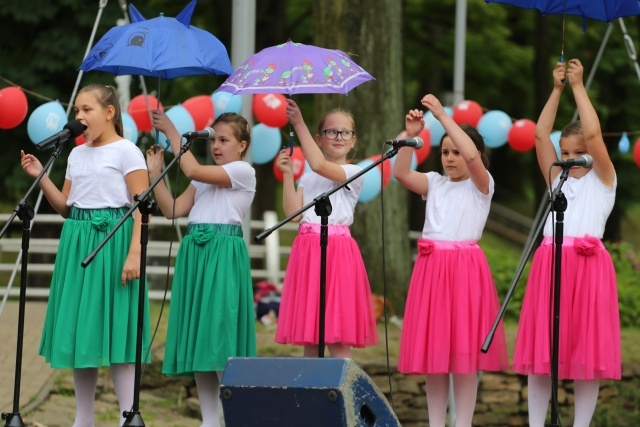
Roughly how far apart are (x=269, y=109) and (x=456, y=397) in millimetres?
3095

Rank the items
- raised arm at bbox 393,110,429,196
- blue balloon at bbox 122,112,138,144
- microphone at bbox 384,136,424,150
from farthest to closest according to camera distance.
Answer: blue balloon at bbox 122,112,138,144
raised arm at bbox 393,110,429,196
microphone at bbox 384,136,424,150

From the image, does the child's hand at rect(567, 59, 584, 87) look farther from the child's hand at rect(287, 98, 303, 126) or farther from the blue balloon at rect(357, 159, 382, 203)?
the blue balloon at rect(357, 159, 382, 203)

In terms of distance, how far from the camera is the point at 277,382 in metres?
4.91

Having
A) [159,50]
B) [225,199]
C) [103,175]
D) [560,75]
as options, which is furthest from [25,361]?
[560,75]

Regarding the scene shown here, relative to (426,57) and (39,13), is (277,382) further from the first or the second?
(426,57)

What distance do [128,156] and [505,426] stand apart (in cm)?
492

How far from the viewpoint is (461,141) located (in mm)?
6055

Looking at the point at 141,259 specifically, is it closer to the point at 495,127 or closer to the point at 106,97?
the point at 106,97

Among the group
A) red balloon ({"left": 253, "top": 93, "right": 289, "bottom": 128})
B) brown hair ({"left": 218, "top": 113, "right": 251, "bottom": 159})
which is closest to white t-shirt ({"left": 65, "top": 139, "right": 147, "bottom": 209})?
brown hair ({"left": 218, "top": 113, "right": 251, "bottom": 159})

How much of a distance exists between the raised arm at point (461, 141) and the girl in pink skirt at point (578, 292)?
35 centimetres

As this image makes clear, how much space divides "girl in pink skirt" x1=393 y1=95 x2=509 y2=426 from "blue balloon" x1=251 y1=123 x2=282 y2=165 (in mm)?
2643

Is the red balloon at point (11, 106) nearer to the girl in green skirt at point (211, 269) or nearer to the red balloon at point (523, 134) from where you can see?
the girl in green skirt at point (211, 269)

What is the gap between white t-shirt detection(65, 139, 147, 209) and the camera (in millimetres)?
6113

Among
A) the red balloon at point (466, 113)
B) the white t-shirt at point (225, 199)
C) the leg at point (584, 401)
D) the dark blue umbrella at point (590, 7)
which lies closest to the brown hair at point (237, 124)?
the white t-shirt at point (225, 199)
